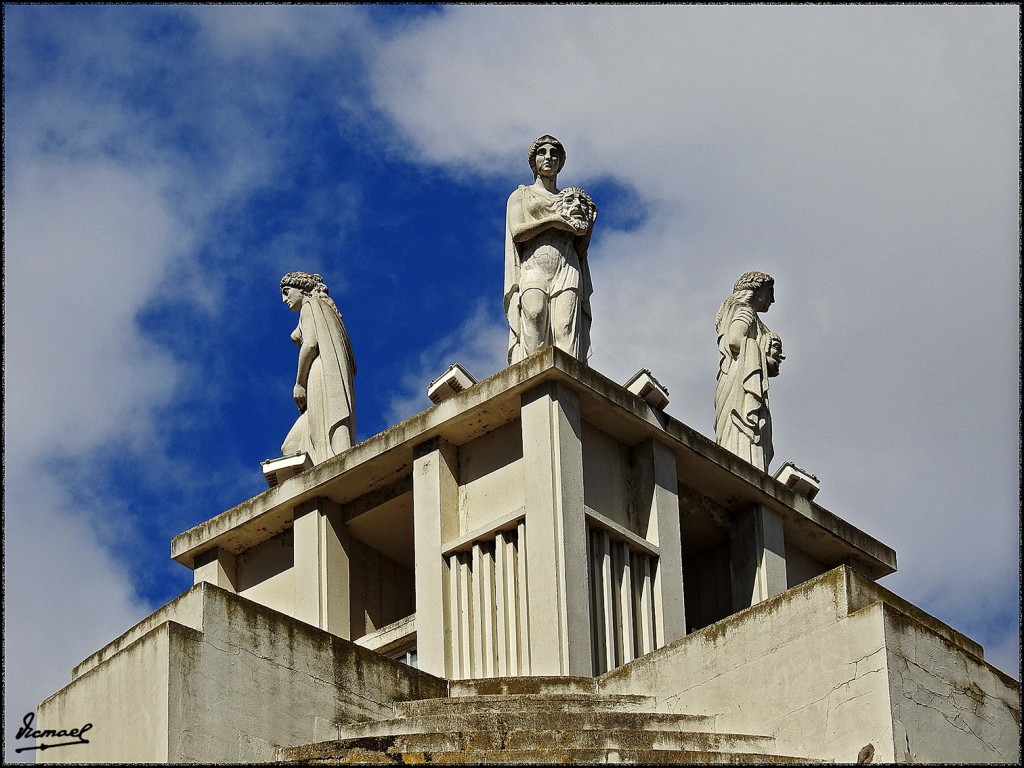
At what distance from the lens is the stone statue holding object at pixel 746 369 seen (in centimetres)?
3656

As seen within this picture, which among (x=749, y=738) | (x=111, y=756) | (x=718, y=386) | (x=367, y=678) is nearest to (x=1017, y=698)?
(x=749, y=738)

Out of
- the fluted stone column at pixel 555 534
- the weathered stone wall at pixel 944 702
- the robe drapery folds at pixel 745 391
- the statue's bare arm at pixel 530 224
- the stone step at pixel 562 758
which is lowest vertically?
the stone step at pixel 562 758

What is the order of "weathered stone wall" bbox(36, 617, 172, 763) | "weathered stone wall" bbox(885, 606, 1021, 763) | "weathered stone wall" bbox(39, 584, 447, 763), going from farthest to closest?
"weathered stone wall" bbox(39, 584, 447, 763) < "weathered stone wall" bbox(36, 617, 172, 763) < "weathered stone wall" bbox(885, 606, 1021, 763)

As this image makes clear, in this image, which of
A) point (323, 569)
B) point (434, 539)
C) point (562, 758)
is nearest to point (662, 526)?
point (434, 539)

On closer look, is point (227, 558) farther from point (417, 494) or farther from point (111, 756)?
point (111, 756)

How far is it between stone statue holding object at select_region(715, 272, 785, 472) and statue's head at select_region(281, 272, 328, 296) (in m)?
5.89

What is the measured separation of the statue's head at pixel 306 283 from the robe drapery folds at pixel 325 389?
0.46 feet

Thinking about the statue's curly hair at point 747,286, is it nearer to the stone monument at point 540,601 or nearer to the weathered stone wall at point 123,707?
the stone monument at point 540,601

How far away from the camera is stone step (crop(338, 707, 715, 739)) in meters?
25.2

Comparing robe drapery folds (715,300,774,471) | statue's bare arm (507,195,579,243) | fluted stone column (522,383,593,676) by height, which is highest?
statue's bare arm (507,195,579,243)

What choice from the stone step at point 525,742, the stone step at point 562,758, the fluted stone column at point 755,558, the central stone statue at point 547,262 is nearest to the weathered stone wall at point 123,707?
the stone step at point 525,742

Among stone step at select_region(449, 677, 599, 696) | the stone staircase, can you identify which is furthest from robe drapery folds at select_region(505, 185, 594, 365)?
the stone staircase

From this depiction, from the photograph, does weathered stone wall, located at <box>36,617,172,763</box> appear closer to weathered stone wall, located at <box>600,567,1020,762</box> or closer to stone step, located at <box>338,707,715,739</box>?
stone step, located at <box>338,707,715,739</box>

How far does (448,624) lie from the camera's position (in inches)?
1252
